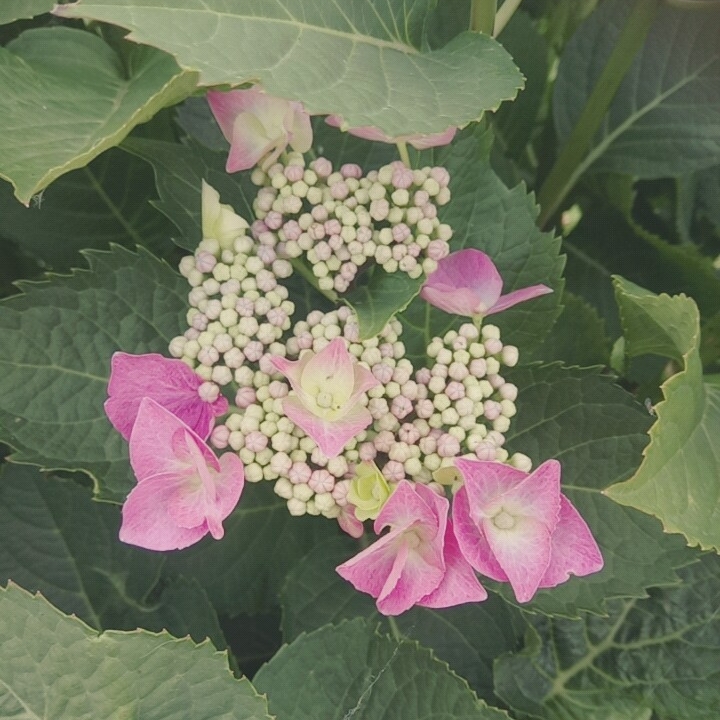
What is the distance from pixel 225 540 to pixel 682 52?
0.60 metres

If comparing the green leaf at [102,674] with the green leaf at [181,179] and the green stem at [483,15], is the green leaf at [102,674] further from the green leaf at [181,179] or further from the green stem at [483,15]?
the green stem at [483,15]

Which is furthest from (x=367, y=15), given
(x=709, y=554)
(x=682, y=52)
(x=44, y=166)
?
(x=709, y=554)

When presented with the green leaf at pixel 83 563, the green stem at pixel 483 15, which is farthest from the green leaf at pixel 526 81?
the green leaf at pixel 83 563

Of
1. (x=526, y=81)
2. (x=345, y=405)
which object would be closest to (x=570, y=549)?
(x=345, y=405)

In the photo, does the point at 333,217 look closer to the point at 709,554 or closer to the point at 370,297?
the point at 370,297

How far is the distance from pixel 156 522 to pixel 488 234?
0.32 metres

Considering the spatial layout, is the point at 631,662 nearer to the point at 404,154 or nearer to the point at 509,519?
the point at 509,519

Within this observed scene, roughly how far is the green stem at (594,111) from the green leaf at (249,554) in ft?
1.19


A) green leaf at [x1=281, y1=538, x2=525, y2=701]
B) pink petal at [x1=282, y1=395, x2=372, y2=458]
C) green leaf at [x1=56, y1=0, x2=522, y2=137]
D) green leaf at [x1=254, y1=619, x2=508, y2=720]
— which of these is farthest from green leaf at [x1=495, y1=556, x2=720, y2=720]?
green leaf at [x1=56, y1=0, x2=522, y2=137]

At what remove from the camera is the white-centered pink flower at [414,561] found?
488mm

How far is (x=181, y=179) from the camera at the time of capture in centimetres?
64

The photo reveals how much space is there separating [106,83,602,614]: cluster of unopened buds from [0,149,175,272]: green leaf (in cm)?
23

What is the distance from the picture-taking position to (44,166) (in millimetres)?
472

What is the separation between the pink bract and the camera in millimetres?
532
